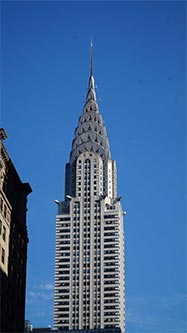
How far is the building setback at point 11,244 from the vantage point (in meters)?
97.9

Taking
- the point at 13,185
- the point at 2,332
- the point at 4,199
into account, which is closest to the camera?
the point at 2,332

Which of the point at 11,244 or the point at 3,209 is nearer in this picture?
the point at 3,209

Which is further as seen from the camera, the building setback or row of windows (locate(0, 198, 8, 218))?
row of windows (locate(0, 198, 8, 218))

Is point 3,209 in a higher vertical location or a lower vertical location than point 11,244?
higher

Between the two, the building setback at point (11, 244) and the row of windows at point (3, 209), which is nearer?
the building setback at point (11, 244)

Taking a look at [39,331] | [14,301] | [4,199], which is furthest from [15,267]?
[39,331]

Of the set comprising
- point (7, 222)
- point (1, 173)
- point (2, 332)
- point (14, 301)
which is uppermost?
point (1, 173)

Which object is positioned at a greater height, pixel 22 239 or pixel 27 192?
pixel 27 192

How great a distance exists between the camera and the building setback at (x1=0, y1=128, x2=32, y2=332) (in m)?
97.9

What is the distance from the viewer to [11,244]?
104 meters

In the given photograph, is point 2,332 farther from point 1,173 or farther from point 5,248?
point 1,173

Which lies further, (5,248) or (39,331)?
(39,331)

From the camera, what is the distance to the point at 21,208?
114m

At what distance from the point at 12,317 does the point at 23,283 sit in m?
9.89
